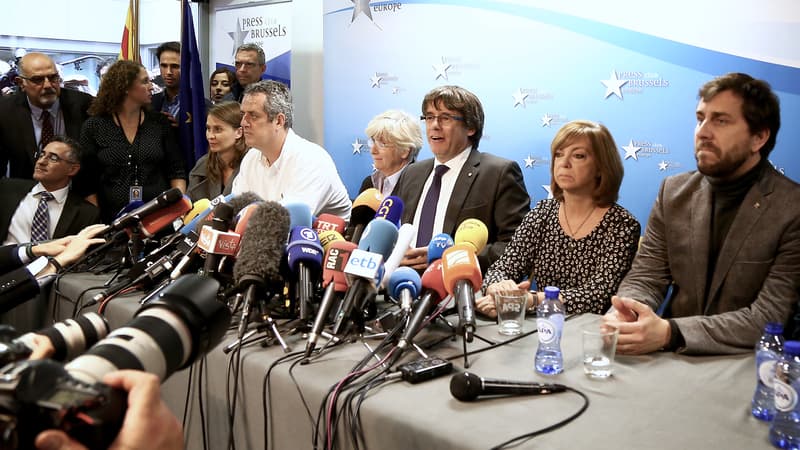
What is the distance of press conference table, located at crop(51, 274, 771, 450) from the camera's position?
1.24 m

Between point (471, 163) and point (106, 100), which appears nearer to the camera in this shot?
point (471, 163)

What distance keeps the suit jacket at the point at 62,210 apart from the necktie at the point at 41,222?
68 millimetres

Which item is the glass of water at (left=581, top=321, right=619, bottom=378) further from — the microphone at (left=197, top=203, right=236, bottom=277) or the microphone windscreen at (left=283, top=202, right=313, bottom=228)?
the microphone at (left=197, top=203, right=236, bottom=277)

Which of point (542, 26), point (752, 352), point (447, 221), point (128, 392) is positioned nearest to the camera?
point (128, 392)

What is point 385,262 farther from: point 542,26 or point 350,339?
point 542,26

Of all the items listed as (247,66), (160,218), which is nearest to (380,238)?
(160,218)

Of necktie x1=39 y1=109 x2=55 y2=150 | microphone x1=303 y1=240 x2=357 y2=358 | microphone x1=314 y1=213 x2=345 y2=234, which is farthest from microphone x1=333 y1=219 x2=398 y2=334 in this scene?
necktie x1=39 y1=109 x2=55 y2=150

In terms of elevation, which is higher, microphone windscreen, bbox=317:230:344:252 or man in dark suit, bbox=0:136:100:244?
microphone windscreen, bbox=317:230:344:252

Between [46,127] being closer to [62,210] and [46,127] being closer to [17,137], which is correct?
[17,137]

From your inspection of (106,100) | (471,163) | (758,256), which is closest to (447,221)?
(471,163)

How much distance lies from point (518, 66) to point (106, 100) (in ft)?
8.05

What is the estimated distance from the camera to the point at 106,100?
4137 millimetres

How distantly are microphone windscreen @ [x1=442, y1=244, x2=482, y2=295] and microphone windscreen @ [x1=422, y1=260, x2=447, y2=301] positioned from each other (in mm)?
47

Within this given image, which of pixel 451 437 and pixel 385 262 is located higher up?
pixel 385 262
